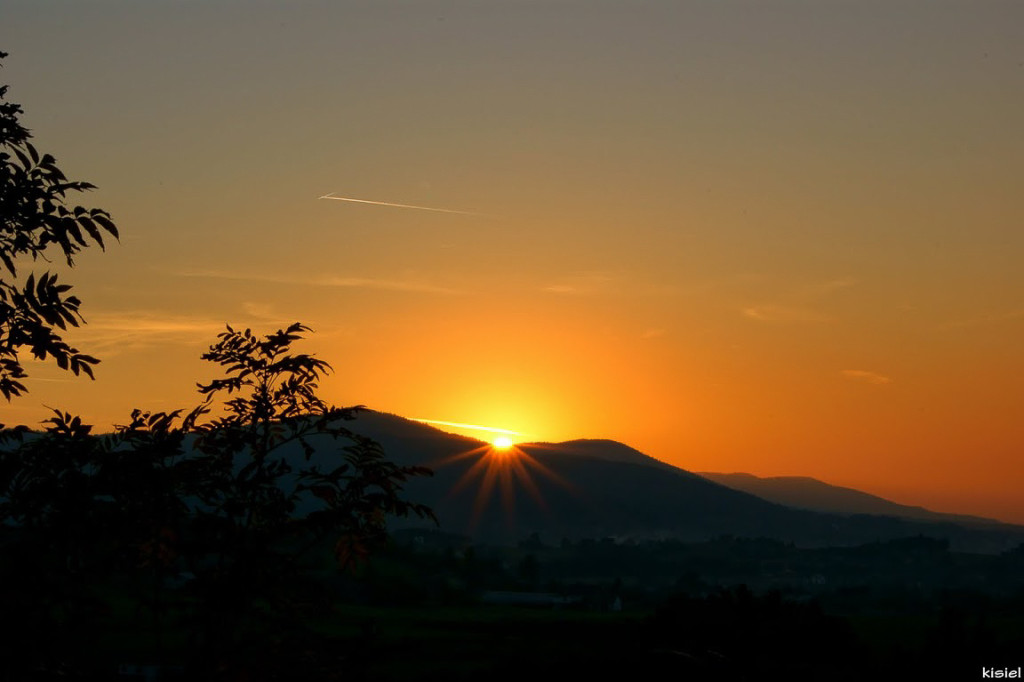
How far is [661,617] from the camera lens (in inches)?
1443

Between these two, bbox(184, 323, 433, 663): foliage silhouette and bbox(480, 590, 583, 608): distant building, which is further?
bbox(480, 590, 583, 608): distant building

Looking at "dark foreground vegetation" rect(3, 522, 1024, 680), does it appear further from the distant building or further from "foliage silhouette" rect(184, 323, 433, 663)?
the distant building

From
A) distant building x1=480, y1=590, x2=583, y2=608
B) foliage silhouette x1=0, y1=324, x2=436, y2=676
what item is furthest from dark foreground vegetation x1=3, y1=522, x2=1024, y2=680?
distant building x1=480, y1=590, x2=583, y2=608

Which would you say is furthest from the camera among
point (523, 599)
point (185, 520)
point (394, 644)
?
point (523, 599)

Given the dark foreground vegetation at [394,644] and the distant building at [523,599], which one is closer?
the dark foreground vegetation at [394,644]

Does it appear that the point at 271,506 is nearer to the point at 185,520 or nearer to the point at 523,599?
the point at 185,520

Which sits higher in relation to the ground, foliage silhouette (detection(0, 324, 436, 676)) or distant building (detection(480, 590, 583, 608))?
foliage silhouette (detection(0, 324, 436, 676))

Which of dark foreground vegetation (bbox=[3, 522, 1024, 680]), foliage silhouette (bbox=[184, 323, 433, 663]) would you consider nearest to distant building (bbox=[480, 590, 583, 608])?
dark foreground vegetation (bbox=[3, 522, 1024, 680])

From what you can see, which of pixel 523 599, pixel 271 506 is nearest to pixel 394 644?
pixel 271 506

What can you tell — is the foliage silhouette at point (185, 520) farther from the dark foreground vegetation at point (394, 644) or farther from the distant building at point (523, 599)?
the distant building at point (523, 599)

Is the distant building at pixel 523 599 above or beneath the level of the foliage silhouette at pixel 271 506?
beneath


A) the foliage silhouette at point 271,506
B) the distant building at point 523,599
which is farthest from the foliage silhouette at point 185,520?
the distant building at point 523,599

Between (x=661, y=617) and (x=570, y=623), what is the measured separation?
9254 centimetres

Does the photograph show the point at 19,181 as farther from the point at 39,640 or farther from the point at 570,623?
the point at 570,623
